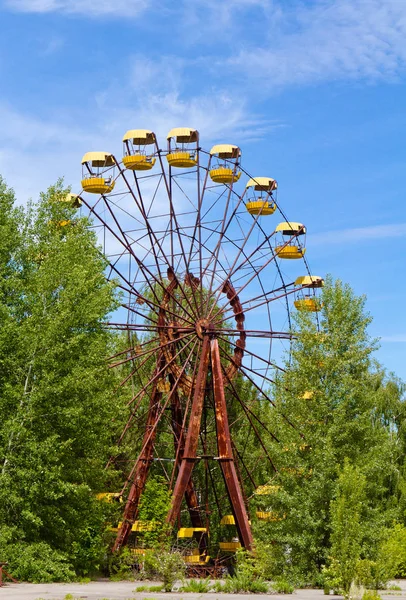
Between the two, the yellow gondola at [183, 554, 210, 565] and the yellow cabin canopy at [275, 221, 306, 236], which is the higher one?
the yellow cabin canopy at [275, 221, 306, 236]

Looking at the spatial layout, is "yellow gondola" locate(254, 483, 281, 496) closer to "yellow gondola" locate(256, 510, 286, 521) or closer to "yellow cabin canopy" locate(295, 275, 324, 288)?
"yellow gondola" locate(256, 510, 286, 521)

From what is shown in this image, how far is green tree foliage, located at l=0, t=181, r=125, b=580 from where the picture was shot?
79.6ft

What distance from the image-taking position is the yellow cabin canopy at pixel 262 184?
3353cm

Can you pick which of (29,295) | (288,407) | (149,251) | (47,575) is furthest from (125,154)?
(47,575)

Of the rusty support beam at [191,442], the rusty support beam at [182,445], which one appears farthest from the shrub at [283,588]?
the rusty support beam at [182,445]

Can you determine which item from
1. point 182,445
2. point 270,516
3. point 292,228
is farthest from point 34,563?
point 292,228

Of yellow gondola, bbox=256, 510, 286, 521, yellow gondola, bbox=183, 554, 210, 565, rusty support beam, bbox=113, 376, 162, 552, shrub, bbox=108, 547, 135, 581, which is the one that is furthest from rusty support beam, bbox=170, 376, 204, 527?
yellow gondola, bbox=256, 510, 286, 521

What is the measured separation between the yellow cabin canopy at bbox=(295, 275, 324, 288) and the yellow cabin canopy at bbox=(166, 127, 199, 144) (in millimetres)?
8216

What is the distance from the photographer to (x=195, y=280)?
33.1m

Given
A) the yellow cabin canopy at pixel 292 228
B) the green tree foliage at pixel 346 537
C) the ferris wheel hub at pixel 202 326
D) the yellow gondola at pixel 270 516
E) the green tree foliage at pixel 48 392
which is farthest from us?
the yellow cabin canopy at pixel 292 228

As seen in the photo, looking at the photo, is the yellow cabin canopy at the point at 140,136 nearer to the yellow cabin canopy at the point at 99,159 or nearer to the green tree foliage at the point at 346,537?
the yellow cabin canopy at the point at 99,159

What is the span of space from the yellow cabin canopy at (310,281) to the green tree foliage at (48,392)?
34.8 feet

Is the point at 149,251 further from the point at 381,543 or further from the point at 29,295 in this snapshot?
the point at 381,543

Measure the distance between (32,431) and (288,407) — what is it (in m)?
7.98
